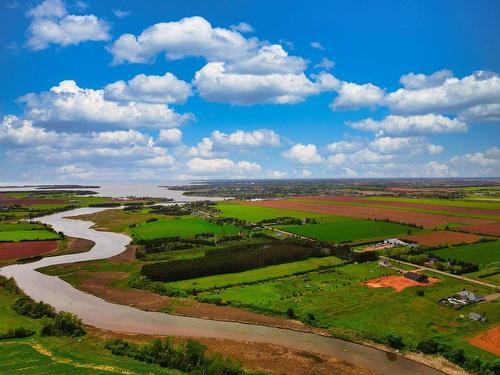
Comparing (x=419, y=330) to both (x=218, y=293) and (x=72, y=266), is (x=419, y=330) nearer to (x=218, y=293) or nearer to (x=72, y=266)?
(x=218, y=293)

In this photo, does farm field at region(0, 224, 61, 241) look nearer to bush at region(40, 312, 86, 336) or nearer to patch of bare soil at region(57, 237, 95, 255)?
patch of bare soil at region(57, 237, 95, 255)

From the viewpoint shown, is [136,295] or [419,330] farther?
[136,295]

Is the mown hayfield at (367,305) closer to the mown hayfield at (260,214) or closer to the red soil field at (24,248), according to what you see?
the red soil field at (24,248)

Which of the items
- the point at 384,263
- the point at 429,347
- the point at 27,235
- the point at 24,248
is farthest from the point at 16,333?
the point at 27,235

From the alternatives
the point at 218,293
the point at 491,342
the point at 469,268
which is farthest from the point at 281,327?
the point at 469,268

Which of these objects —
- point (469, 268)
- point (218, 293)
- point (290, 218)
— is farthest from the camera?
point (290, 218)

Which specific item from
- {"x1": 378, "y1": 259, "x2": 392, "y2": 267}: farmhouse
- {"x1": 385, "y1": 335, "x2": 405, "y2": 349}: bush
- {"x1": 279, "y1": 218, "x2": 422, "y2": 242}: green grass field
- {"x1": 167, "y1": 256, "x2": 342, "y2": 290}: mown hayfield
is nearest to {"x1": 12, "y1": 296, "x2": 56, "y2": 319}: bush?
{"x1": 167, "y1": 256, "x2": 342, "y2": 290}: mown hayfield

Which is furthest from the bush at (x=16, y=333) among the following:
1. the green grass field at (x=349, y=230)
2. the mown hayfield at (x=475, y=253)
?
the mown hayfield at (x=475, y=253)
